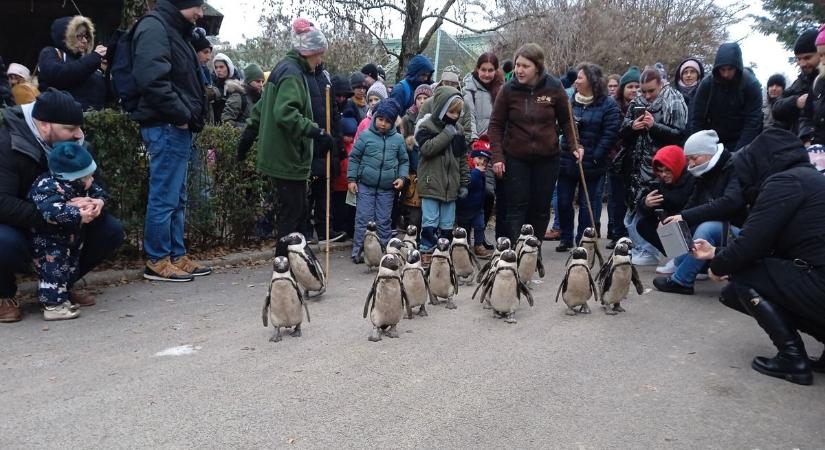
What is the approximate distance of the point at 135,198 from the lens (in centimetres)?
631

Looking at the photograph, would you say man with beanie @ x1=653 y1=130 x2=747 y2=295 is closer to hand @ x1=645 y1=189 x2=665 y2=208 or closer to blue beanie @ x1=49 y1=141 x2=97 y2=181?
hand @ x1=645 y1=189 x2=665 y2=208

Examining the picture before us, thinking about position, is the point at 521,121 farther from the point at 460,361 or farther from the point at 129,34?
the point at 129,34

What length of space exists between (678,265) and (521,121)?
2.34 m

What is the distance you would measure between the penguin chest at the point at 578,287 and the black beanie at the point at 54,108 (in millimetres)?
4368

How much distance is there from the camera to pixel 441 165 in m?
7.43

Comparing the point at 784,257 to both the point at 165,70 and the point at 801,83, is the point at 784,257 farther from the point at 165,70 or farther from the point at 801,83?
the point at 165,70

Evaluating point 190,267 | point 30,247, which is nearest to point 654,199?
point 190,267

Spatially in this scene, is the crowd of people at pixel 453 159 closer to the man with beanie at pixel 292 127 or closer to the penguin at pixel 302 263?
the man with beanie at pixel 292 127

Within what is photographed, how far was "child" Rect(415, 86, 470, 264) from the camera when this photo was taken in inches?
286

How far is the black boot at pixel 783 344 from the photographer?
4082 millimetres

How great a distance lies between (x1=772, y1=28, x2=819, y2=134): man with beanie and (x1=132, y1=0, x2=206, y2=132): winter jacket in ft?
20.1

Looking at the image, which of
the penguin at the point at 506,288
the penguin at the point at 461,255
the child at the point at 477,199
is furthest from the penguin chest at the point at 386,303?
the child at the point at 477,199

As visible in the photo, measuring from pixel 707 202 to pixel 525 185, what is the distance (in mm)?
1829

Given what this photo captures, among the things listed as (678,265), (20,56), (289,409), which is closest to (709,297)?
(678,265)
